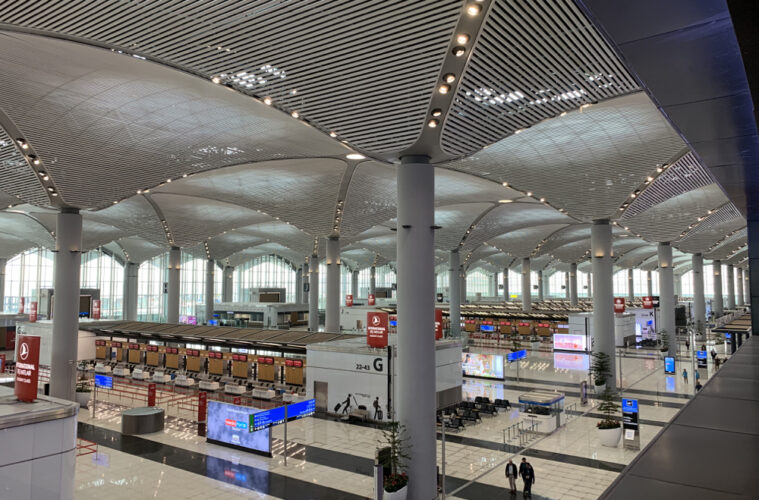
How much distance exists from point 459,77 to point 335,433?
43.7ft

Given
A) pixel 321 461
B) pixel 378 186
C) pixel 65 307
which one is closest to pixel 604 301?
pixel 378 186

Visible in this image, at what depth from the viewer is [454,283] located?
4781cm

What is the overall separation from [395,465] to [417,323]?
334 cm

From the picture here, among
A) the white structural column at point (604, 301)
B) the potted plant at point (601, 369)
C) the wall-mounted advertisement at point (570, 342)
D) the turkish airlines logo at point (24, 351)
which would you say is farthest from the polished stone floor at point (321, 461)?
the wall-mounted advertisement at point (570, 342)

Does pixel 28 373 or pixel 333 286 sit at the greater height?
pixel 333 286

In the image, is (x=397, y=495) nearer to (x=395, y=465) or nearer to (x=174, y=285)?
(x=395, y=465)

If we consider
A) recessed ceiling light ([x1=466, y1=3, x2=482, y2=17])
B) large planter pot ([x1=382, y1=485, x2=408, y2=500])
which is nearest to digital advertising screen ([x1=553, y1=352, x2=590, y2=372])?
large planter pot ([x1=382, y1=485, x2=408, y2=500])

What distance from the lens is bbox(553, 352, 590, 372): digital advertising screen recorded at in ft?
108

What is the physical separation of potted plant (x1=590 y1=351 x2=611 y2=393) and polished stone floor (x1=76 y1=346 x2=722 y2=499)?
110 inches

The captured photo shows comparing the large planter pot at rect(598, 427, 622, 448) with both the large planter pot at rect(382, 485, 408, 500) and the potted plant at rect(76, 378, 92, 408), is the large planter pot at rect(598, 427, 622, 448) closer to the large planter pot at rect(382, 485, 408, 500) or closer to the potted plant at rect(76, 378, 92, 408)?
the large planter pot at rect(382, 485, 408, 500)

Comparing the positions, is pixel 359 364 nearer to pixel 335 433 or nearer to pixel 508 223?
pixel 335 433

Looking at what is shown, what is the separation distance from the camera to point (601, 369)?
2525 centimetres

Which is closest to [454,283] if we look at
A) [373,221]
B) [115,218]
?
[373,221]

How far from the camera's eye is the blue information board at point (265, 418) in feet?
49.8
